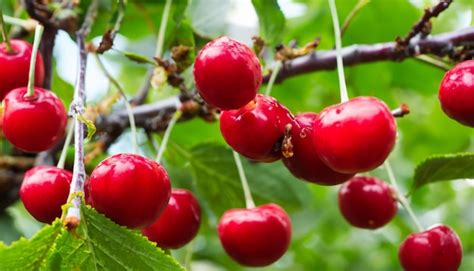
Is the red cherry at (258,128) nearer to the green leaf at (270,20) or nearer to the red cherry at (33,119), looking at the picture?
the red cherry at (33,119)

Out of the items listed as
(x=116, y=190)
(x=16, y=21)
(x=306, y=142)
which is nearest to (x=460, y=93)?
(x=306, y=142)

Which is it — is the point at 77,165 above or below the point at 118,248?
above

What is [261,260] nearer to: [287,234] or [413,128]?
[287,234]

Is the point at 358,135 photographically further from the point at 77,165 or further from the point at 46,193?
the point at 46,193

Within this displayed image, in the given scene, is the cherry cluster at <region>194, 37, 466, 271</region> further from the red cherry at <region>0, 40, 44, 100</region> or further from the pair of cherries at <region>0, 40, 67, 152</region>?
the red cherry at <region>0, 40, 44, 100</region>

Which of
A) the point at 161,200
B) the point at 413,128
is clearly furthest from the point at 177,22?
the point at 413,128

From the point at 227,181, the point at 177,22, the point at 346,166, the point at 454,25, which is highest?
the point at 346,166

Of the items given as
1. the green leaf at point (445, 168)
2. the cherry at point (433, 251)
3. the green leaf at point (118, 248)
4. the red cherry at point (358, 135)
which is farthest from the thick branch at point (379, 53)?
the green leaf at point (118, 248)

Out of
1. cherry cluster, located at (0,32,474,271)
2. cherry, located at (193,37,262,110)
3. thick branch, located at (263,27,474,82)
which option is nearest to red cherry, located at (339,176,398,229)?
cherry cluster, located at (0,32,474,271)
